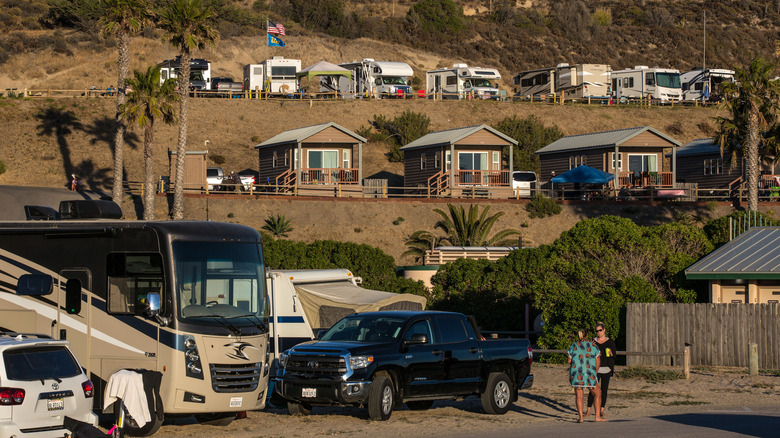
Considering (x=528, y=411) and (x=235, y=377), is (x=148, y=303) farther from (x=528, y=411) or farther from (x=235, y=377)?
(x=528, y=411)

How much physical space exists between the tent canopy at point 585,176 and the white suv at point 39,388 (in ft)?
143

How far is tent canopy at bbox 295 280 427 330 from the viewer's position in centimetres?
2256

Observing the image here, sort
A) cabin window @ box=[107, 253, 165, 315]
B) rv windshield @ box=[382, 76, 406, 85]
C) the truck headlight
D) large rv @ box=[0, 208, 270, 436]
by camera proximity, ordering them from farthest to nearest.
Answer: rv windshield @ box=[382, 76, 406, 85] → the truck headlight → cabin window @ box=[107, 253, 165, 315] → large rv @ box=[0, 208, 270, 436]

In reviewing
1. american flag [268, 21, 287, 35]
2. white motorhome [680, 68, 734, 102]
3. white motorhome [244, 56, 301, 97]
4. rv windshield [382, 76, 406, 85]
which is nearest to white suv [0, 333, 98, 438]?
white motorhome [244, 56, 301, 97]

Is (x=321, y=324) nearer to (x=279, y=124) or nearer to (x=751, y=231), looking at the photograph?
(x=751, y=231)

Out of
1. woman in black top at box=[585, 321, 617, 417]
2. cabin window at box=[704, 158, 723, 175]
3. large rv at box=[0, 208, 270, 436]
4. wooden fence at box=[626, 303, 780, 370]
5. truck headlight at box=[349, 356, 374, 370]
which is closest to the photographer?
large rv at box=[0, 208, 270, 436]

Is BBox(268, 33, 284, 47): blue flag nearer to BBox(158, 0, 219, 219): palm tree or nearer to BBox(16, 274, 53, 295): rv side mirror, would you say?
BBox(158, 0, 219, 219): palm tree

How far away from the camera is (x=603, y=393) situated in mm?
17219

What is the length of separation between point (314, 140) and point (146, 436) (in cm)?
3996

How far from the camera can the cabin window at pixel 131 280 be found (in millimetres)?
14766

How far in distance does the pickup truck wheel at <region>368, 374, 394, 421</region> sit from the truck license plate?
16.9ft

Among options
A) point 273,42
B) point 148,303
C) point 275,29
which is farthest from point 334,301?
point 275,29

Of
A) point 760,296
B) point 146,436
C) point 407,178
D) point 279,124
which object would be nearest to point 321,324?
point 146,436

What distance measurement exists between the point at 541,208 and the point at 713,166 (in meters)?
14.6
